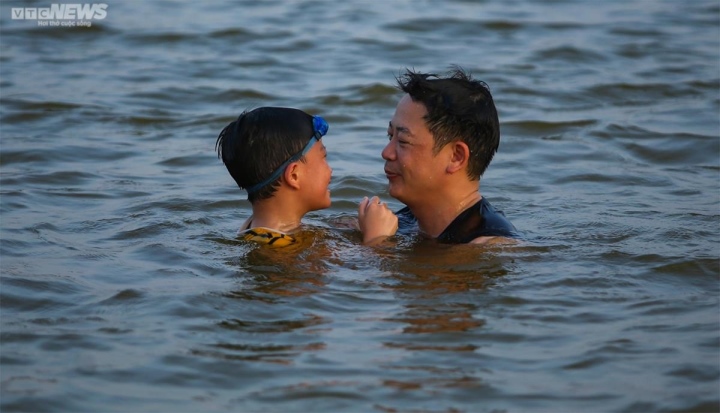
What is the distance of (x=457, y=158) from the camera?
6816 mm

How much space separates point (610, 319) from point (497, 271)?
871 mm

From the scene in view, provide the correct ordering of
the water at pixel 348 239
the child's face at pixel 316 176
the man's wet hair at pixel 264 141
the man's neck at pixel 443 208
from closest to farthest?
the water at pixel 348 239, the man's wet hair at pixel 264 141, the child's face at pixel 316 176, the man's neck at pixel 443 208

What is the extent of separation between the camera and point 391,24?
15070mm

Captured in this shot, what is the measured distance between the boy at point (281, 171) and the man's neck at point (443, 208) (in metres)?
0.27

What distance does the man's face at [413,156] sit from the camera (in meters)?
6.77

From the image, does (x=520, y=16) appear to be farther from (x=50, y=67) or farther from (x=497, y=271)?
(x=497, y=271)

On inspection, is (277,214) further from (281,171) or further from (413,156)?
(413,156)

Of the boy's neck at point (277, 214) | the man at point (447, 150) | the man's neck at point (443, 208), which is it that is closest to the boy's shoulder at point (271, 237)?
the boy's neck at point (277, 214)

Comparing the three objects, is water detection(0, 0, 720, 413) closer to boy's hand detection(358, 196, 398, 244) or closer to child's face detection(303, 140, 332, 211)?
boy's hand detection(358, 196, 398, 244)

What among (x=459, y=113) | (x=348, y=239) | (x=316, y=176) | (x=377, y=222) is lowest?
(x=348, y=239)

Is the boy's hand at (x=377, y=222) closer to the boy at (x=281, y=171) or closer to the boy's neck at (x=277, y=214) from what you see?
the boy at (x=281, y=171)

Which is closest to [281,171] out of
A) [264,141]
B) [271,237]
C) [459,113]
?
[264,141]

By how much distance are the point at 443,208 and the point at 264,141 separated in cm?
118

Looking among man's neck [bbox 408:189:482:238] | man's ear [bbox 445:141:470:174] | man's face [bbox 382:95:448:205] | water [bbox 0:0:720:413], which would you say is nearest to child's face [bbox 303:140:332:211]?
water [bbox 0:0:720:413]
